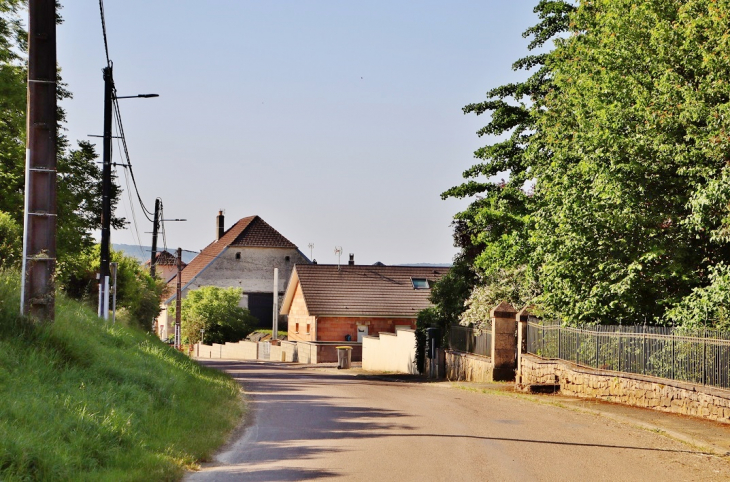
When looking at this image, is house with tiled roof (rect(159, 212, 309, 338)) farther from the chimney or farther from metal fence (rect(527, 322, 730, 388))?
metal fence (rect(527, 322, 730, 388))

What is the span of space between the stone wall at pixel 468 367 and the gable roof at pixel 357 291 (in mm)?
26614

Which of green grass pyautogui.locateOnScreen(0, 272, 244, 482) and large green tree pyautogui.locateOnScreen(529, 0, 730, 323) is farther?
large green tree pyautogui.locateOnScreen(529, 0, 730, 323)

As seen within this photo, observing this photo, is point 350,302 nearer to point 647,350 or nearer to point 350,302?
point 350,302

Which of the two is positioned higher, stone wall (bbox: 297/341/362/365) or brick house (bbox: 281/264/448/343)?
brick house (bbox: 281/264/448/343)

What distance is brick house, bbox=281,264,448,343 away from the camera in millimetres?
60250

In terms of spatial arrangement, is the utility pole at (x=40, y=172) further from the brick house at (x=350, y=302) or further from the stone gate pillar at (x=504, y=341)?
the brick house at (x=350, y=302)

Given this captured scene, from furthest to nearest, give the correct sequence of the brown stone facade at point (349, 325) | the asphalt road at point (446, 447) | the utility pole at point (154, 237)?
the brown stone facade at point (349, 325) → the utility pole at point (154, 237) → the asphalt road at point (446, 447)

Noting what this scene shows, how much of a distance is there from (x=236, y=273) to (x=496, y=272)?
52078 mm

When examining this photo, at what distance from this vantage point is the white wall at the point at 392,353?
131ft

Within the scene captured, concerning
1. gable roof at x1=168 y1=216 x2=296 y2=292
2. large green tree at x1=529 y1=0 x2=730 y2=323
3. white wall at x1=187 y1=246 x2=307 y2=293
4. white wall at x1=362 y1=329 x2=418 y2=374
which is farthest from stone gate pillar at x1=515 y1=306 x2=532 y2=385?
gable roof at x1=168 y1=216 x2=296 y2=292

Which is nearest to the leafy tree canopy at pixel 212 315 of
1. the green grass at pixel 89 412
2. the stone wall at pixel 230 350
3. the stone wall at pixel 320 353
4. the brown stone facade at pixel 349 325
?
the stone wall at pixel 230 350

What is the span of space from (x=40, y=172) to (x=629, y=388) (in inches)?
510

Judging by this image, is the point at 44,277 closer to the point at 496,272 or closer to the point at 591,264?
the point at 591,264

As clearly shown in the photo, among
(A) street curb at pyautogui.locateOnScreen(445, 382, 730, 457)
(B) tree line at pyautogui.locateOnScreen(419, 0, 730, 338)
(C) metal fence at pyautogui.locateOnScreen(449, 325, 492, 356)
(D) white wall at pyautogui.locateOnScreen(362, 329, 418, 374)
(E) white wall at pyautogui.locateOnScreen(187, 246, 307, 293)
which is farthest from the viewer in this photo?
(E) white wall at pyautogui.locateOnScreen(187, 246, 307, 293)
